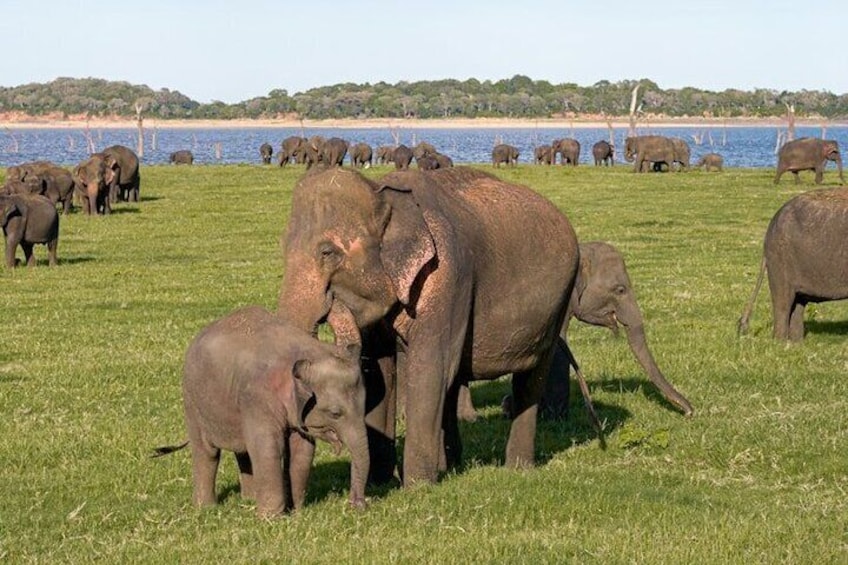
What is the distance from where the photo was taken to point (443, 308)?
31.8 ft

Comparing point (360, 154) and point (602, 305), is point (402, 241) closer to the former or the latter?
point (602, 305)

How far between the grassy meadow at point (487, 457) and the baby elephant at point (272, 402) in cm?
30

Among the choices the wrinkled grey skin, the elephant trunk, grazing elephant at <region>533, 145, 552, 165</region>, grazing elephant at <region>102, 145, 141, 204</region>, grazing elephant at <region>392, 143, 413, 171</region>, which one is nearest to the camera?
the elephant trunk

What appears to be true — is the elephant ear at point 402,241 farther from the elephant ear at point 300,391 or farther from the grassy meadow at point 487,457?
the grassy meadow at point 487,457

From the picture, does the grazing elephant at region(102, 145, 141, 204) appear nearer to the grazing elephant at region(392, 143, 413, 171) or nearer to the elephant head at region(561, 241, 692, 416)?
the grazing elephant at region(392, 143, 413, 171)

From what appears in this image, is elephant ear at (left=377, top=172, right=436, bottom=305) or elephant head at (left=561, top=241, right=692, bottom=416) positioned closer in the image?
elephant ear at (left=377, top=172, right=436, bottom=305)

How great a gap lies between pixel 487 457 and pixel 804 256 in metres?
6.81

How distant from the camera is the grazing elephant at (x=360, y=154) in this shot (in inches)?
2717

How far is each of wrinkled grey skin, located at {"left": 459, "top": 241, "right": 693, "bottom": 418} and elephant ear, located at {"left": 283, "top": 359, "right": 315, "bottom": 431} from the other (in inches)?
199

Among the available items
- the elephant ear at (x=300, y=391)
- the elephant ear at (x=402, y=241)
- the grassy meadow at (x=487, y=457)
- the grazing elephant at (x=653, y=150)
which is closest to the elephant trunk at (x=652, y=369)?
the grassy meadow at (x=487, y=457)

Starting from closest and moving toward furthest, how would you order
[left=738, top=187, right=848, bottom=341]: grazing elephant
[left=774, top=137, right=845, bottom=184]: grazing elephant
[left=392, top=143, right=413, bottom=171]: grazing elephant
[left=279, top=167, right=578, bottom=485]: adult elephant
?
1. [left=279, top=167, right=578, bottom=485]: adult elephant
2. [left=738, top=187, right=848, bottom=341]: grazing elephant
3. [left=774, top=137, right=845, bottom=184]: grazing elephant
4. [left=392, top=143, right=413, bottom=171]: grazing elephant

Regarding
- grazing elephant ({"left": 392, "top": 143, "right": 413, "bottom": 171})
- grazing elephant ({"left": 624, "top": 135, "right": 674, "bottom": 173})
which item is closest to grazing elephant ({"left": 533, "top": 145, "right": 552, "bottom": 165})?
grazing elephant ({"left": 624, "top": 135, "right": 674, "bottom": 173})

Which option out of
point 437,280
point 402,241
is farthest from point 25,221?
point 402,241

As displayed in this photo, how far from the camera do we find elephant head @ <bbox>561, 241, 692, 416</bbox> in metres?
13.7
